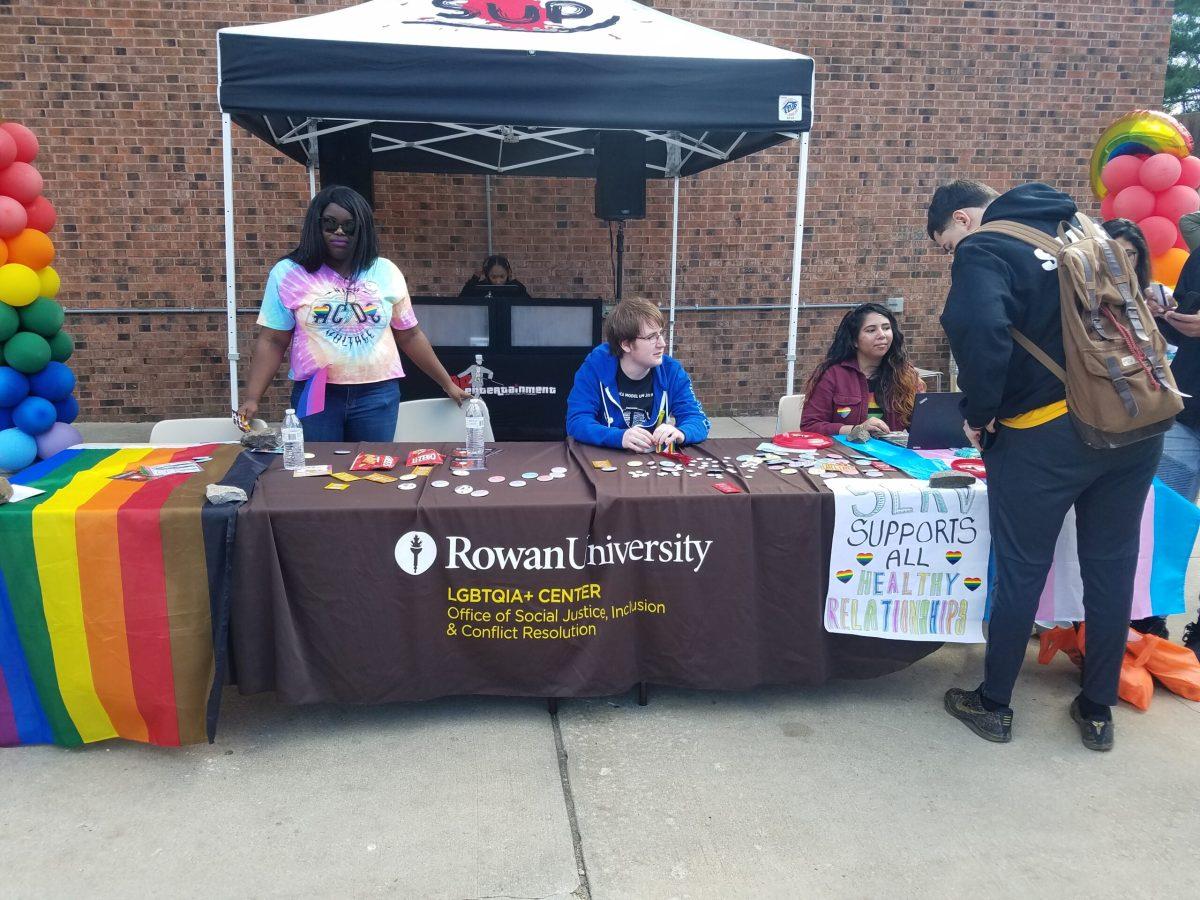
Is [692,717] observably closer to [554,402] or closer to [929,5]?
[554,402]

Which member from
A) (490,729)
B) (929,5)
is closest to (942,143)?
(929,5)

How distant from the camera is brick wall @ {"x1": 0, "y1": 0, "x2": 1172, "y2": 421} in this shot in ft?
21.7

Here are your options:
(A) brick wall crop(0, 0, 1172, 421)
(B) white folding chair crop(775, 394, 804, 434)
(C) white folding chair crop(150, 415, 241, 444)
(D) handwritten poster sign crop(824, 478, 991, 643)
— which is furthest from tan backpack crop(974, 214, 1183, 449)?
(A) brick wall crop(0, 0, 1172, 421)

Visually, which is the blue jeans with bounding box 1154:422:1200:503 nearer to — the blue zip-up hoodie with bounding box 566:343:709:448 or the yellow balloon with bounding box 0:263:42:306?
the blue zip-up hoodie with bounding box 566:343:709:448

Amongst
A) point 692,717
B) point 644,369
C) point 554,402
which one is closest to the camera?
point 692,717

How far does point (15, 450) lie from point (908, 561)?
3.06m

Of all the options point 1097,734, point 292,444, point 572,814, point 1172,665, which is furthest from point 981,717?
point 292,444


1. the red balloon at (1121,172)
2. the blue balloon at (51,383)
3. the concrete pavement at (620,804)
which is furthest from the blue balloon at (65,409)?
the red balloon at (1121,172)

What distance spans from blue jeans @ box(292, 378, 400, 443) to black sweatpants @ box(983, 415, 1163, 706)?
2.30 metres

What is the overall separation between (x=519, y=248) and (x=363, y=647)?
5.16m

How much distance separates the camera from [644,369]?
346cm

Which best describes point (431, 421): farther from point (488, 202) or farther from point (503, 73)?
point (488, 202)

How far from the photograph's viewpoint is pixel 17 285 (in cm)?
323

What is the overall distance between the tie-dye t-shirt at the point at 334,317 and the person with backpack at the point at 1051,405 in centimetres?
211
